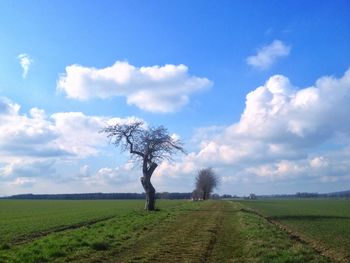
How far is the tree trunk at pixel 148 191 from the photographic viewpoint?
5450 centimetres

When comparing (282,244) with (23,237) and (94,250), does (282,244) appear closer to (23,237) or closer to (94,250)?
(94,250)

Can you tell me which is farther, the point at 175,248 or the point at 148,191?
the point at 148,191

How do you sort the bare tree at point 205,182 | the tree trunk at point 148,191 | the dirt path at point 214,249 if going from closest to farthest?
the dirt path at point 214,249
the tree trunk at point 148,191
the bare tree at point 205,182

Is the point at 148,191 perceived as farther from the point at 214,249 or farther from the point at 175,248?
the point at 214,249

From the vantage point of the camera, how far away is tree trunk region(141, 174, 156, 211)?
54.5 m

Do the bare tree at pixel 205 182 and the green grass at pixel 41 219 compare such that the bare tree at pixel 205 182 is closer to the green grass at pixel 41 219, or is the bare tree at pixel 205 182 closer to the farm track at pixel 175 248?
the green grass at pixel 41 219

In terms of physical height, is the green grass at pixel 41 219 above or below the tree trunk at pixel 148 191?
below

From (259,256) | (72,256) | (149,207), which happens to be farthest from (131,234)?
(149,207)

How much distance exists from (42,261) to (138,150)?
4146 centimetres

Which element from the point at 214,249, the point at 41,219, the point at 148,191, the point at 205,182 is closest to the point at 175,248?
the point at 214,249

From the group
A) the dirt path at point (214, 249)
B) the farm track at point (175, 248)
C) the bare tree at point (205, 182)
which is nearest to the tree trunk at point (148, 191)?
the farm track at point (175, 248)

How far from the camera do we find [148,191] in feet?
179

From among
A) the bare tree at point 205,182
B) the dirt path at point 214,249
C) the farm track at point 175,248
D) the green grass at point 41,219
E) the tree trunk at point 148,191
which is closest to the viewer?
the dirt path at point 214,249

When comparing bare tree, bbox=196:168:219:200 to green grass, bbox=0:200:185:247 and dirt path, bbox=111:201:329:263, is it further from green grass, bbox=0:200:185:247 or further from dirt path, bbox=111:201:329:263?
dirt path, bbox=111:201:329:263
